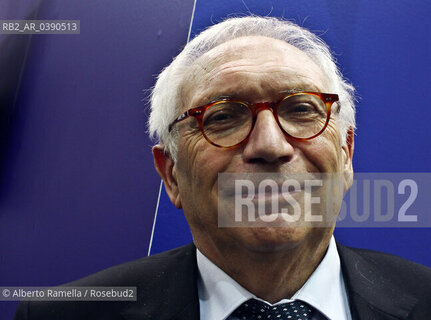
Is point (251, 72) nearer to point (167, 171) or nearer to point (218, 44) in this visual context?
point (218, 44)

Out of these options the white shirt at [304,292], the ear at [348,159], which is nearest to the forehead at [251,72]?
the ear at [348,159]

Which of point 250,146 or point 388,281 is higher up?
point 250,146

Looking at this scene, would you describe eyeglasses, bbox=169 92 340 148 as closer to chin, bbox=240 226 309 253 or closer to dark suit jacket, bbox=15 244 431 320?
chin, bbox=240 226 309 253

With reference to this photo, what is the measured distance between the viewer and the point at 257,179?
118 centimetres

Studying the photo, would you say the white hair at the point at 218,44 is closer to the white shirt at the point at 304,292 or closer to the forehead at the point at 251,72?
the forehead at the point at 251,72

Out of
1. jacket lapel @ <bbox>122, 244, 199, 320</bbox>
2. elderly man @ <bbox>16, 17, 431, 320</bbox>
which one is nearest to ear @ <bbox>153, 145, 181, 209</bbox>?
elderly man @ <bbox>16, 17, 431, 320</bbox>

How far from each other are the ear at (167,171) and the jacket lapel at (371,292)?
24.6 inches

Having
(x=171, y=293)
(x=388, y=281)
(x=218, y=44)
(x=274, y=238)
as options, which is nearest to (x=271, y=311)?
(x=274, y=238)

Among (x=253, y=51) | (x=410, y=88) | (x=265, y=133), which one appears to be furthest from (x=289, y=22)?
(x=265, y=133)

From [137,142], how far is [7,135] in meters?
0.53

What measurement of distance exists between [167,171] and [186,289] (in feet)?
1.39

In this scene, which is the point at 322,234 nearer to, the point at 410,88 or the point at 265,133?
the point at 265,133

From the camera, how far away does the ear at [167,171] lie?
4.85 feet

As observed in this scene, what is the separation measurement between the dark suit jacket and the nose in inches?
20.4
